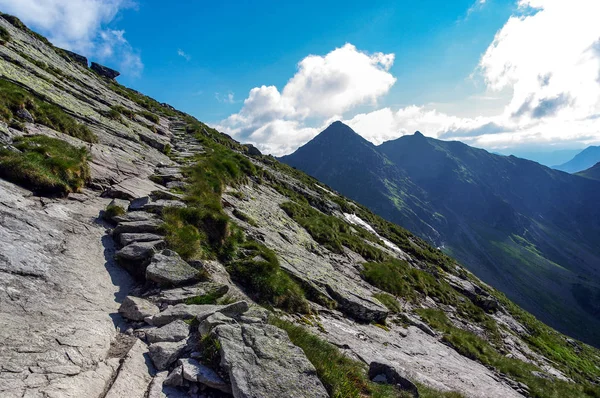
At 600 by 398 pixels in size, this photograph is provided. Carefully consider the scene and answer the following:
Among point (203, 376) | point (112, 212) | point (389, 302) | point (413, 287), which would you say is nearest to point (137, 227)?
Answer: point (112, 212)

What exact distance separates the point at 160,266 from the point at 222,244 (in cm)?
409

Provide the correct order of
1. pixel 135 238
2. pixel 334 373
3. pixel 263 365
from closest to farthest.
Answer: pixel 263 365 < pixel 334 373 < pixel 135 238

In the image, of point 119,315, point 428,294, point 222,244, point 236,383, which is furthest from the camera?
point 428,294

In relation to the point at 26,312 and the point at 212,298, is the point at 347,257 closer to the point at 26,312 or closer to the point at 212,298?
the point at 212,298

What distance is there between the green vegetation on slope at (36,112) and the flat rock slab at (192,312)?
44.9 ft

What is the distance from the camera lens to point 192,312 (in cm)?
754

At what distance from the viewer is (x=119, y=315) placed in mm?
7418

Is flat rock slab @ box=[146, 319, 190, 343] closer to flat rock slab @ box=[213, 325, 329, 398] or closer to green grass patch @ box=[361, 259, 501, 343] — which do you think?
flat rock slab @ box=[213, 325, 329, 398]

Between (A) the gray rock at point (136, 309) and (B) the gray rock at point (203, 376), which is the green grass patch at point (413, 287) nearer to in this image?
(A) the gray rock at point (136, 309)

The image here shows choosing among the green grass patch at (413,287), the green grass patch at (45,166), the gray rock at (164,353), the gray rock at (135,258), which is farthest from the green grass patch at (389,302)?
the green grass patch at (45,166)

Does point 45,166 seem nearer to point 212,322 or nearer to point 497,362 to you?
point 212,322

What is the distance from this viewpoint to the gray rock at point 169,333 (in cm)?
654

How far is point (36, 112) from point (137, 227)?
11855 millimetres

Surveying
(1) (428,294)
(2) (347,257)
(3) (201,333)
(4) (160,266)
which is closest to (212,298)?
(4) (160,266)
